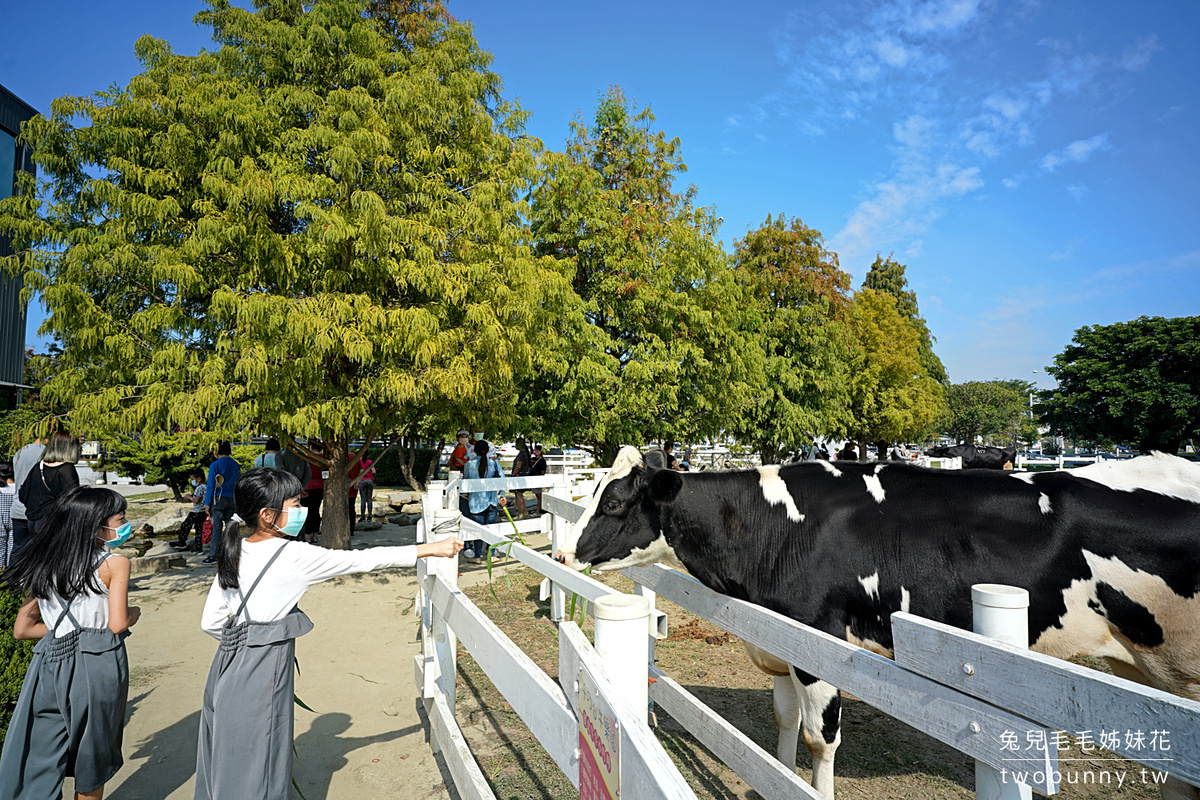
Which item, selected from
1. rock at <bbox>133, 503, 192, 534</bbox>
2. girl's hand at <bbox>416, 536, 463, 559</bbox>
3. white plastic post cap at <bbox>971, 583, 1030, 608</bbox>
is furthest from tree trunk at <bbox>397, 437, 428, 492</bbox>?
white plastic post cap at <bbox>971, 583, 1030, 608</bbox>

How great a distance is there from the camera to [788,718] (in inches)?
133

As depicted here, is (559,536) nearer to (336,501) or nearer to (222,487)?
(336,501)

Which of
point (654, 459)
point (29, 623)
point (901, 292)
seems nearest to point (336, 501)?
point (29, 623)

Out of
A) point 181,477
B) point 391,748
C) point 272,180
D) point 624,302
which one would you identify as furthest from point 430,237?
point 181,477

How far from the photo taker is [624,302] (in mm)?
12383

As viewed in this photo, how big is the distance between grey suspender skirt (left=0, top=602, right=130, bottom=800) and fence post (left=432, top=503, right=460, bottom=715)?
1.60 metres

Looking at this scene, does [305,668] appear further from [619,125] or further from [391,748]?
[619,125]

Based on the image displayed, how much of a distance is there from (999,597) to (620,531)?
215cm

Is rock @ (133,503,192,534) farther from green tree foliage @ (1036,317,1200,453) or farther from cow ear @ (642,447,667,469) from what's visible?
green tree foliage @ (1036,317,1200,453)

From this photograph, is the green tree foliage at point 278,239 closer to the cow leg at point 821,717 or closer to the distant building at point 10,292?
the cow leg at point 821,717

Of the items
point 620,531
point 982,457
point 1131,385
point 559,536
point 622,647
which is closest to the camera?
point 622,647

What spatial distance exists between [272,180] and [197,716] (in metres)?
5.86

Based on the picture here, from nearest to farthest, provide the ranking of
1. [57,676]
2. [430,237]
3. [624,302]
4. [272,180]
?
[57,676] → [272,180] → [430,237] → [624,302]

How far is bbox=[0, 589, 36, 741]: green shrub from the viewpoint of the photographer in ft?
10.9
